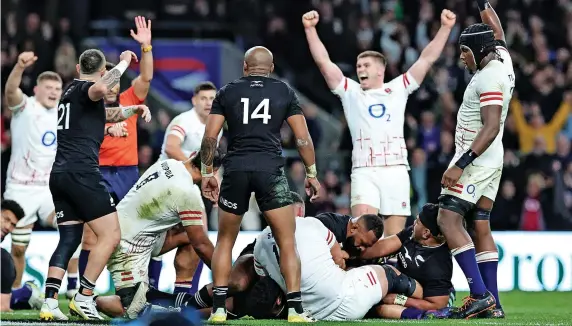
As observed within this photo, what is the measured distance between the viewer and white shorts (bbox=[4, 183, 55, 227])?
13195 mm

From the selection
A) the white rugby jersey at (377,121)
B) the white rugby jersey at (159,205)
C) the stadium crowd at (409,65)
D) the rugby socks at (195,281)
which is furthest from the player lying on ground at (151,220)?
the stadium crowd at (409,65)

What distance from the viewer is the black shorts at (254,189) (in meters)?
9.34

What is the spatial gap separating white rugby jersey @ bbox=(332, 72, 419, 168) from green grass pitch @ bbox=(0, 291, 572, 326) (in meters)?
2.11

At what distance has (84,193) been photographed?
9.86 meters

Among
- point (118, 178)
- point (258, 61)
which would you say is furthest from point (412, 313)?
point (118, 178)

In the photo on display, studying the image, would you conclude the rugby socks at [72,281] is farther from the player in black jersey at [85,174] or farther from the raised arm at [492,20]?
the raised arm at [492,20]

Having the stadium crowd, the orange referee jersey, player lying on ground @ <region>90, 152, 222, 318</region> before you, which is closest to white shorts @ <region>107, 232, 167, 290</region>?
player lying on ground @ <region>90, 152, 222, 318</region>

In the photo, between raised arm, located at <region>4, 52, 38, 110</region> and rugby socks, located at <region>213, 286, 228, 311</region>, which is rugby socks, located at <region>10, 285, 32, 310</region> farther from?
rugby socks, located at <region>213, 286, 228, 311</region>

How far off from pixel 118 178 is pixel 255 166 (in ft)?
11.1

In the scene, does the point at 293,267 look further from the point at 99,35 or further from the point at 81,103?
the point at 99,35

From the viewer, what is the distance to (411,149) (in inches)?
715

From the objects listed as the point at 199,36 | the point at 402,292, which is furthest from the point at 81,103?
the point at 199,36

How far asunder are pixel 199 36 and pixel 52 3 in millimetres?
3071

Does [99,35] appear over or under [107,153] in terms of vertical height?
over
